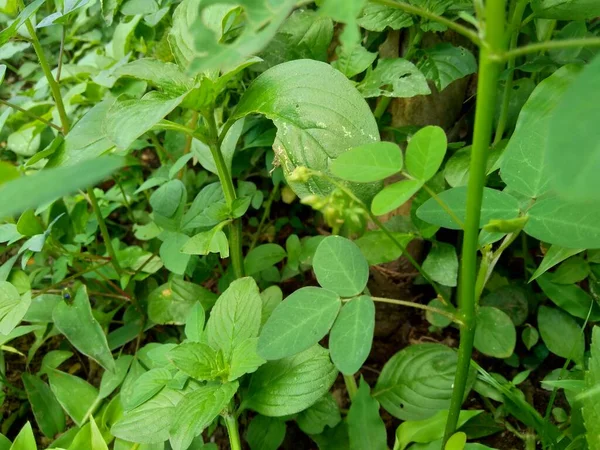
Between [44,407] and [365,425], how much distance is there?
0.70 m

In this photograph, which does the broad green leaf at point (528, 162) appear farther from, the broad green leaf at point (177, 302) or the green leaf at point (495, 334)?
the broad green leaf at point (177, 302)

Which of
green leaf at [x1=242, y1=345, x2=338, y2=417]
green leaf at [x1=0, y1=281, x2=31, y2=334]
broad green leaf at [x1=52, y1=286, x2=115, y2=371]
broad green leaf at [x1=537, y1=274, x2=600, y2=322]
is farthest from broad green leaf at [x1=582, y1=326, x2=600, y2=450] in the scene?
green leaf at [x1=0, y1=281, x2=31, y2=334]

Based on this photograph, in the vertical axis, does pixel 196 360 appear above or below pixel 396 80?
below

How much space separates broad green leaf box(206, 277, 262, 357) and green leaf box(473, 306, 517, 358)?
45 centimetres

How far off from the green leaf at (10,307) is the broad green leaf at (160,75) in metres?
0.46

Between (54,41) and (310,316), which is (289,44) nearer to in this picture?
(310,316)

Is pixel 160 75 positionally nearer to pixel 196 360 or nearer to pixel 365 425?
pixel 196 360

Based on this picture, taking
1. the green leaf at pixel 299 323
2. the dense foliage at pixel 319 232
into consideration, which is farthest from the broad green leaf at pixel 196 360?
the green leaf at pixel 299 323

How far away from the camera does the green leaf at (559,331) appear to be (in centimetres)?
102

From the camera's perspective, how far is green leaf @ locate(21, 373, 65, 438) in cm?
110

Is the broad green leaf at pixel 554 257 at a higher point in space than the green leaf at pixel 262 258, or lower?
higher

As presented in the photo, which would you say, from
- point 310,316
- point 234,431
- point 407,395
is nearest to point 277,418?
point 234,431

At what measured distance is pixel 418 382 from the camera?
0.98m

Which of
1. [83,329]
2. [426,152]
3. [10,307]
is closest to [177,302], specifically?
[83,329]
